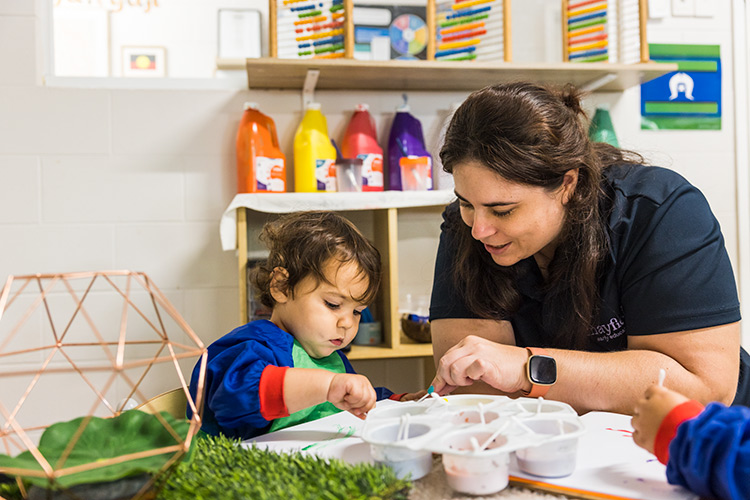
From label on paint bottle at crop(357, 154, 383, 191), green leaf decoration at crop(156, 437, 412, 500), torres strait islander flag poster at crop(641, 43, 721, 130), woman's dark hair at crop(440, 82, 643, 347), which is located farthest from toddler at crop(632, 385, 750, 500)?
torres strait islander flag poster at crop(641, 43, 721, 130)

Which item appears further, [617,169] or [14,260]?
[14,260]

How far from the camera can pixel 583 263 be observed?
123cm

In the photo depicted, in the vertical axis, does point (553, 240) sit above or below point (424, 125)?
below

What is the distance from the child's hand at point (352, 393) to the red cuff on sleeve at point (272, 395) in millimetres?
81

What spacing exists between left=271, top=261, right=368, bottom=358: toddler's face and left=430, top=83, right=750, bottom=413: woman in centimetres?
26

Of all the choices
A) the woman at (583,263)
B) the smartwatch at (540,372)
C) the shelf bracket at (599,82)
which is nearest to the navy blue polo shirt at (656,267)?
the woman at (583,263)

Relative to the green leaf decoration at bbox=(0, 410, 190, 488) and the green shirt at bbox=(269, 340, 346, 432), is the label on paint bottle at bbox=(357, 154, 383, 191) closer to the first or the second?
the green shirt at bbox=(269, 340, 346, 432)

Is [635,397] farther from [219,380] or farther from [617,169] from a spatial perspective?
[219,380]

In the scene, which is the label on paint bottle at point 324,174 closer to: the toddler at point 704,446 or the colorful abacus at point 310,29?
the colorful abacus at point 310,29

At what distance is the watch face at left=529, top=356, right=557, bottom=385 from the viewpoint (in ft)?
3.55

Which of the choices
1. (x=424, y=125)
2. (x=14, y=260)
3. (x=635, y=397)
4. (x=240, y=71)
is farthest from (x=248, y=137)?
(x=635, y=397)

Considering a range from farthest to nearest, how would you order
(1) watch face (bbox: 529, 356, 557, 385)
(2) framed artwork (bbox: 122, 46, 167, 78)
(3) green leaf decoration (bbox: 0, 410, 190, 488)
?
1. (2) framed artwork (bbox: 122, 46, 167, 78)
2. (1) watch face (bbox: 529, 356, 557, 385)
3. (3) green leaf decoration (bbox: 0, 410, 190, 488)

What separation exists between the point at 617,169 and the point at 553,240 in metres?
0.20

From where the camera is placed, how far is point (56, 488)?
0.53m
